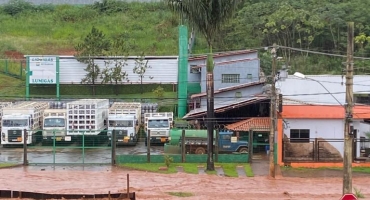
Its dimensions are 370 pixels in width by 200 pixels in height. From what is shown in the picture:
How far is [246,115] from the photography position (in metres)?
47.1

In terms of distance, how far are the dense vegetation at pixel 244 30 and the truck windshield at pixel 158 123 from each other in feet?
56.8

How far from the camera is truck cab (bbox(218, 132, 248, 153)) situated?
39.5m

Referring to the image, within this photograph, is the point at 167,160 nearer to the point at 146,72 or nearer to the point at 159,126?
the point at 159,126

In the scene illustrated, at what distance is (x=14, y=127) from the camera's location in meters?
41.9

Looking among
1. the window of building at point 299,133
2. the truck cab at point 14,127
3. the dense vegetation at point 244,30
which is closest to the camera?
the window of building at point 299,133

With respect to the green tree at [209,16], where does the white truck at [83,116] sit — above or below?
below

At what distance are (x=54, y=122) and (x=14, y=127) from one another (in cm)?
283

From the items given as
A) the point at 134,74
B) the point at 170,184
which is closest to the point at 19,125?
the point at 170,184

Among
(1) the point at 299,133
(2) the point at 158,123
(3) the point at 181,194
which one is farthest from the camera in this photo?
(2) the point at 158,123

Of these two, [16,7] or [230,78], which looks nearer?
[230,78]

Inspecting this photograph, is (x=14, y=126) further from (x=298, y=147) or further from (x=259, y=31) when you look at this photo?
(x=259, y=31)

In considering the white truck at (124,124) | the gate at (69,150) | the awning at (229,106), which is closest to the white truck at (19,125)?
the gate at (69,150)

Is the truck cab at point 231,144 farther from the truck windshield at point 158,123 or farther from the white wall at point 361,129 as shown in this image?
the white wall at point 361,129

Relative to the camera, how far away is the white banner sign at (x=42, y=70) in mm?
51812
